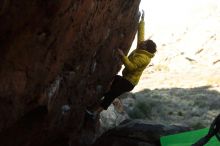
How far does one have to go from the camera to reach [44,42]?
27.2 ft

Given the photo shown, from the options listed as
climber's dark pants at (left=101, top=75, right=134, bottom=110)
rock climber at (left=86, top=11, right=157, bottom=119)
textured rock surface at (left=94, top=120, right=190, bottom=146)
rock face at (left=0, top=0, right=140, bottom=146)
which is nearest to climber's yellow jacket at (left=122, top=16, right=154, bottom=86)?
rock climber at (left=86, top=11, right=157, bottom=119)

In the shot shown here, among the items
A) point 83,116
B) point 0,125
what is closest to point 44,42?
point 0,125

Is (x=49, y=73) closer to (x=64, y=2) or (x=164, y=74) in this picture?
(x=64, y=2)

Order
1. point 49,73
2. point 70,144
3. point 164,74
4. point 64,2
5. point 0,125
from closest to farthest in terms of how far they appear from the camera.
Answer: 1. point 64,2
2. point 0,125
3. point 49,73
4. point 70,144
5. point 164,74

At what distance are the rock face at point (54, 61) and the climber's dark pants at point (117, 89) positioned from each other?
1.20 feet

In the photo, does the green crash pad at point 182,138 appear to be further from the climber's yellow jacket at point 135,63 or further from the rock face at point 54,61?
the rock face at point 54,61

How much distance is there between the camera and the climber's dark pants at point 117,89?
38.6 ft

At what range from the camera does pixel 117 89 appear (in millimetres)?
11898

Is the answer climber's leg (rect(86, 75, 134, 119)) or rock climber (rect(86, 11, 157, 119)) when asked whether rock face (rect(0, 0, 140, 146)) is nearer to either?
climber's leg (rect(86, 75, 134, 119))

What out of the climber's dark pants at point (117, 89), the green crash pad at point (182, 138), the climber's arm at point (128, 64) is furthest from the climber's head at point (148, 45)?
the green crash pad at point (182, 138)

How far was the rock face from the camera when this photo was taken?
25.6 ft

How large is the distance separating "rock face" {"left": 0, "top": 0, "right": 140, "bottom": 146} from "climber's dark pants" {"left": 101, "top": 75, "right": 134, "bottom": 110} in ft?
1.20

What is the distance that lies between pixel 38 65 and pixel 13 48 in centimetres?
76

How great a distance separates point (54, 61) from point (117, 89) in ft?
10.8
